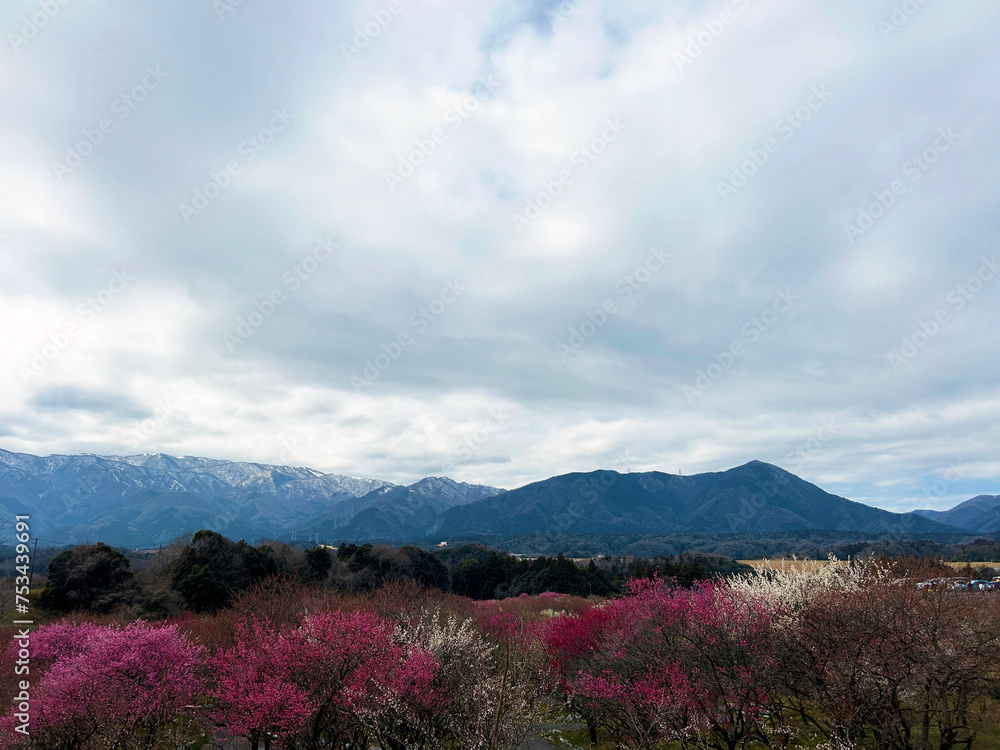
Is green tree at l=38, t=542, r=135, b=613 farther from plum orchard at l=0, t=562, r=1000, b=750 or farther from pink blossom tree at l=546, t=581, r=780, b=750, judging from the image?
pink blossom tree at l=546, t=581, r=780, b=750

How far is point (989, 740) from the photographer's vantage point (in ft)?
73.9

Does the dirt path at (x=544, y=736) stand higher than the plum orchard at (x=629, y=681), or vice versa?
the plum orchard at (x=629, y=681)

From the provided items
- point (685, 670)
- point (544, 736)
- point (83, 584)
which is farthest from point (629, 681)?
point (83, 584)

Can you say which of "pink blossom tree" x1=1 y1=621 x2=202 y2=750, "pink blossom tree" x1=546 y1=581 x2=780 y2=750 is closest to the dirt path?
"pink blossom tree" x1=546 y1=581 x2=780 y2=750

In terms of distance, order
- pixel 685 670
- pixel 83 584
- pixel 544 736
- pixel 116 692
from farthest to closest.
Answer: pixel 83 584 < pixel 544 736 < pixel 685 670 < pixel 116 692

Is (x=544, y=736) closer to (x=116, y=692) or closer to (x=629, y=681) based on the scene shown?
(x=629, y=681)

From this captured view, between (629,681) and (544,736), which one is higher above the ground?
(629,681)

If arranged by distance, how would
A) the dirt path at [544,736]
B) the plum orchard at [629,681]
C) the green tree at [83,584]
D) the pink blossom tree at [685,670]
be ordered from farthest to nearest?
1. the green tree at [83,584]
2. the dirt path at [544,736]
3. the pink blossom tree at [685,670]
4. the plum orchard at [629,681]

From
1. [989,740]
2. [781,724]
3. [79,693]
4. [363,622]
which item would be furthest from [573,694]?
[79,693]

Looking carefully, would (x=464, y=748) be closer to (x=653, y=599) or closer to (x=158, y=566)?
(x=653, y=599)

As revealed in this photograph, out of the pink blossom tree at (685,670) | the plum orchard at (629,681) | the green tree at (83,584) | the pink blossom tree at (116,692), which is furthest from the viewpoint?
the green tree at (83,584)

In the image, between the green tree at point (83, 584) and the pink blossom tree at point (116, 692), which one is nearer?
the pink blossom tree at point (116, 692)

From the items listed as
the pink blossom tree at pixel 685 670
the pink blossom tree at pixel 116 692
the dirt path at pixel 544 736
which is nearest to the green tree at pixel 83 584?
the pink blossom tree at pixel 116 692

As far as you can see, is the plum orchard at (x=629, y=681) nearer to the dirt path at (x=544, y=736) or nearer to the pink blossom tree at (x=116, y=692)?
the pink blossom tree at (x=116, y=692)
